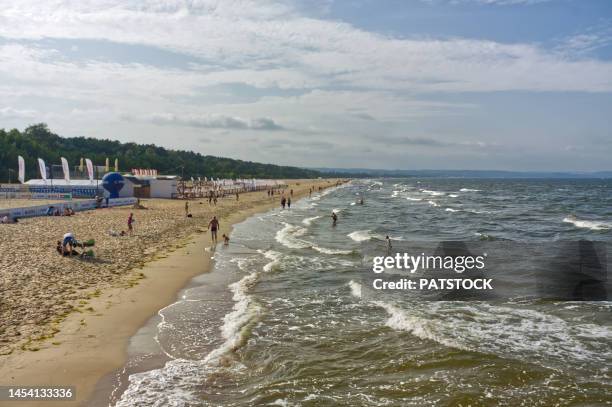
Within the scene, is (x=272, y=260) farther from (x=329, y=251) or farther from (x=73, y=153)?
(x=73, y=153)

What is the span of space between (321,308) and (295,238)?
16.2m

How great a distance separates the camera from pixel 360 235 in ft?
109

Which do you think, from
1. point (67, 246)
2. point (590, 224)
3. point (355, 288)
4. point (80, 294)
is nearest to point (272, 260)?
point (355, 288)

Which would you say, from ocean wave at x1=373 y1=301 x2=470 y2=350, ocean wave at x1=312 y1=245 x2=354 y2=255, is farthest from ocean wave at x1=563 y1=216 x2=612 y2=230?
ocean wave at x1=373 y1=301 x2=470 y2=350

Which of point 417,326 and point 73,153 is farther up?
point 73,153

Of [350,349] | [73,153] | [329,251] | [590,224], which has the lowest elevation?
[350,349]

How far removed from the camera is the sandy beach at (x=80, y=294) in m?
10.2

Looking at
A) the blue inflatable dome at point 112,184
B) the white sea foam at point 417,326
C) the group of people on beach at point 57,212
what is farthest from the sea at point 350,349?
the blue inflatable dome at point 112,184

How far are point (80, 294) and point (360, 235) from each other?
836 inches

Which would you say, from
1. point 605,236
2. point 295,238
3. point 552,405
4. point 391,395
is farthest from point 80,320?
point 605,236

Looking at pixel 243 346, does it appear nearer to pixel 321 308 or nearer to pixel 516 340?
pixel 321 308

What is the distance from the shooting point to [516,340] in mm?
12633

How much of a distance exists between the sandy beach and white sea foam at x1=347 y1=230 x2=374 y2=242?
32.7 ft

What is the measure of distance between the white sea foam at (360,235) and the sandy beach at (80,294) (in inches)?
392
